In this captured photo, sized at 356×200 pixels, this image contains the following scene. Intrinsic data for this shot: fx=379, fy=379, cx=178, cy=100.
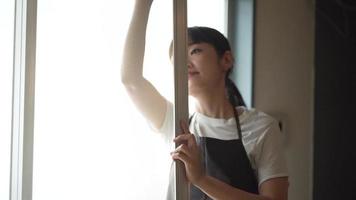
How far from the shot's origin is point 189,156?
765 mm

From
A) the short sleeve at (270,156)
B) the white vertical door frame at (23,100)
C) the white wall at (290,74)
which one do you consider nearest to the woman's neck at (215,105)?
the short sleeve at (270,156)

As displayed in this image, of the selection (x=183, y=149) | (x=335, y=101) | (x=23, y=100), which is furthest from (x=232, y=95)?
(x=335, y=101)

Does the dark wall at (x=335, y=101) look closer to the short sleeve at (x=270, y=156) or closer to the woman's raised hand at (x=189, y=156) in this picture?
the short sleeve at (x=270, y=156)

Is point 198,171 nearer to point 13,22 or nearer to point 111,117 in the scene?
point 111,117

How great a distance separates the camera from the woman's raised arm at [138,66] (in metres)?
0.80

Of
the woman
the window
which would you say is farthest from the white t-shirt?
the window

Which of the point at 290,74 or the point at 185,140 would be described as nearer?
the point at 185,140

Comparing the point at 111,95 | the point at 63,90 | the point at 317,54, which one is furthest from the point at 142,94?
the point at 317,54

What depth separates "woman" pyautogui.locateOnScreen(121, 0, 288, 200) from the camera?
80 cm

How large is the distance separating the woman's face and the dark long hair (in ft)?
0.04

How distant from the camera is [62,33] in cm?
81

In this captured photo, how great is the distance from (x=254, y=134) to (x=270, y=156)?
2.7 inches

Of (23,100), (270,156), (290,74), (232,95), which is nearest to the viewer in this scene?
(23,100)

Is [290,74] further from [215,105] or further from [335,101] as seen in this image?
[215,105]
